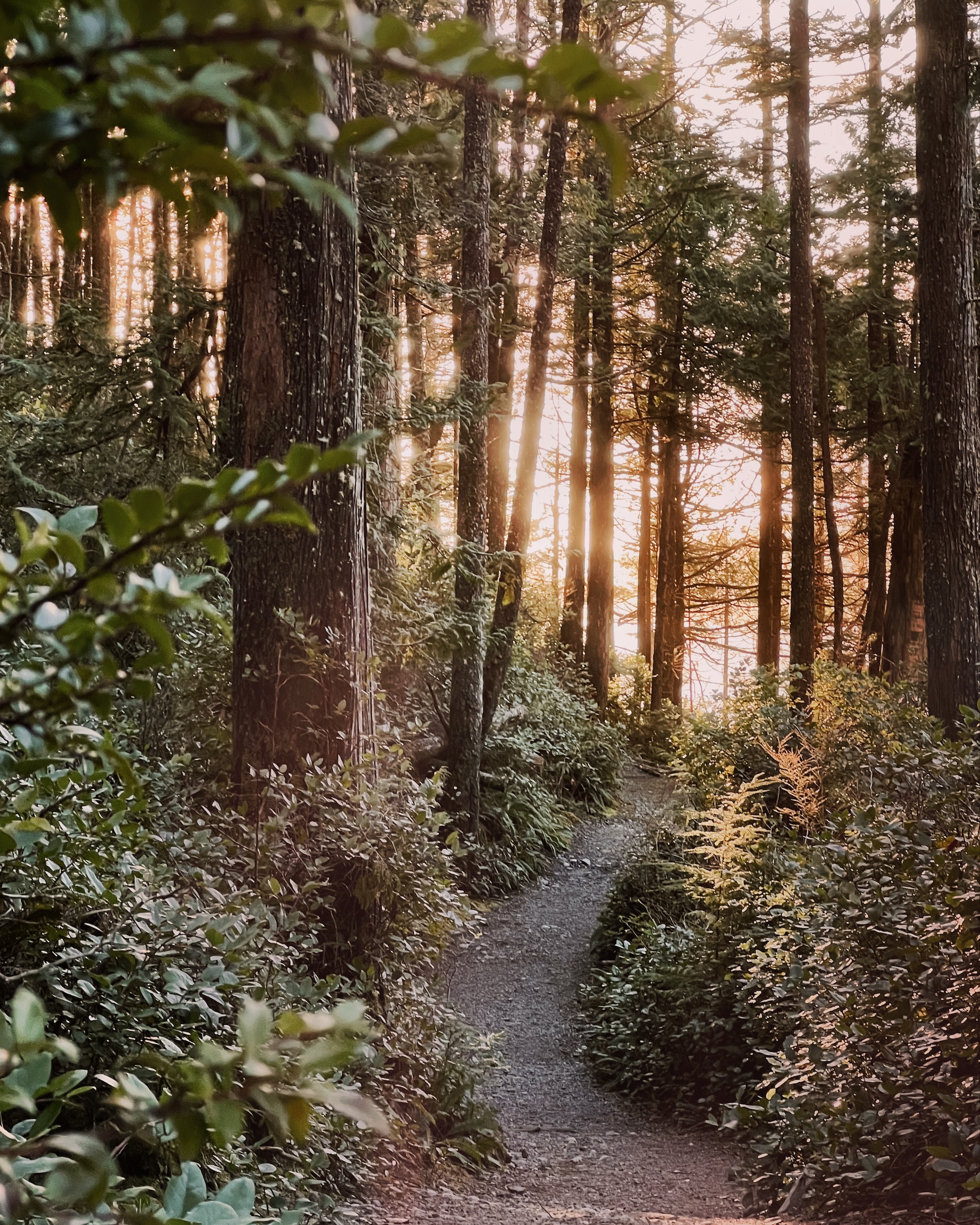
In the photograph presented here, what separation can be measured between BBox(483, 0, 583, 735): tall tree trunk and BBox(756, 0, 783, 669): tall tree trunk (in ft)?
24.7

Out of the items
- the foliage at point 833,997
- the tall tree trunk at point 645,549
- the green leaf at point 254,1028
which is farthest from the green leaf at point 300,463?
the tall tree trunk at point 645,549

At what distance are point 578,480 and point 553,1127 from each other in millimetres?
15386

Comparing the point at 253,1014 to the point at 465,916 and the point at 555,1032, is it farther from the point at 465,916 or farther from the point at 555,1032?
the point at 555,1032

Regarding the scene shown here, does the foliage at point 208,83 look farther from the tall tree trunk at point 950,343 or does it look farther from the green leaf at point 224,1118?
the tall tree trunk at point 950,343

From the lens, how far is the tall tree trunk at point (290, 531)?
200 inches

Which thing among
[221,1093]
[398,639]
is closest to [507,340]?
[398,639]

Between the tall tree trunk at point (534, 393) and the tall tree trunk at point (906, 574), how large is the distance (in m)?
6.39

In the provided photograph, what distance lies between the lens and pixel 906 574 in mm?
15375

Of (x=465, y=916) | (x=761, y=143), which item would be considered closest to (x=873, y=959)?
(x=465, y=916)

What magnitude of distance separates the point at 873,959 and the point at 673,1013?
10.0 ft

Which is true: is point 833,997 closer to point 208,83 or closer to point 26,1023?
point 26,1023

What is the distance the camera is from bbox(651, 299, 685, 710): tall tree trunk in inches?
793

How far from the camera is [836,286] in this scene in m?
20.0

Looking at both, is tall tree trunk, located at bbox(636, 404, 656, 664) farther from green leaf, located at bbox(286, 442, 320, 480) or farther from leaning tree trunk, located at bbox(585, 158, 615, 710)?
green leaf, located at bbox(286, 442, 320, 480)
